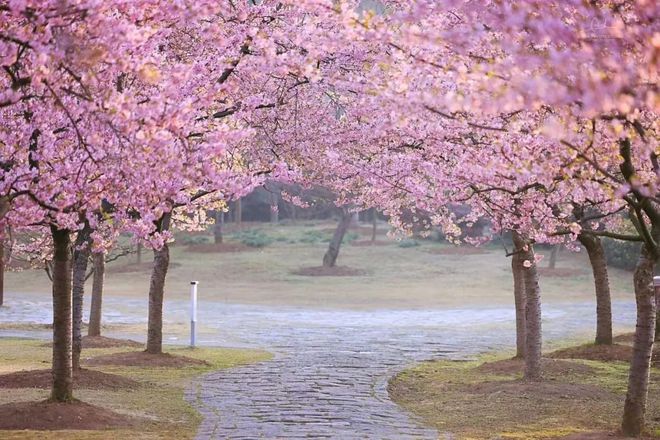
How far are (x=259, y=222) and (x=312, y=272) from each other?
23255mm

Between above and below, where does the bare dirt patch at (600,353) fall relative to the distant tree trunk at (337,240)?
below

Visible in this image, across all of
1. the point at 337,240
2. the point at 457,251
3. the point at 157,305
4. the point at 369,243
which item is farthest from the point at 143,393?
the point at 369,243

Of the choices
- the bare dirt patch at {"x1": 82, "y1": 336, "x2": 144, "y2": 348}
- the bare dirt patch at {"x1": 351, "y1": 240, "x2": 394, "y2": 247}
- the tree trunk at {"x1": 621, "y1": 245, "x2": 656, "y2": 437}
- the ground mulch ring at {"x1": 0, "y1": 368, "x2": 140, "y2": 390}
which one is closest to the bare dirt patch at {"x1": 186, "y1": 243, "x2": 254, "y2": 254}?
the bare dirt patch at {"x1": 351, "y1": 240, "x2": 394, "y2": 247}

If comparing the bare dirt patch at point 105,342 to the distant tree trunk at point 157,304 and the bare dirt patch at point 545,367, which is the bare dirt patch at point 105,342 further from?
the bare dirt patch at point 545,367

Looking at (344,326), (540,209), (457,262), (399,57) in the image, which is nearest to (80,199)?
(399,57)

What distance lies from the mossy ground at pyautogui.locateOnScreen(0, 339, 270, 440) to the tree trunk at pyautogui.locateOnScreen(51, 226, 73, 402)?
73 centimetres

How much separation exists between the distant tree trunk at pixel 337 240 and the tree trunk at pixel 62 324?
115ft

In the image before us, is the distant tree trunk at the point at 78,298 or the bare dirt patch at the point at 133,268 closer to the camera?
the distant tree trunk at the point at 78,298

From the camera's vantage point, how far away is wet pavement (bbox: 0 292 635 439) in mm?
10508

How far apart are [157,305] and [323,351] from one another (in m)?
3.69

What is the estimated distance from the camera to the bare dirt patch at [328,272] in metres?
46.0

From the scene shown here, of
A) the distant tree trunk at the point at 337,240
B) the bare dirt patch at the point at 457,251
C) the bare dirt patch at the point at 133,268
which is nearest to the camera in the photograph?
the distant tree trunk at the point at 337,240

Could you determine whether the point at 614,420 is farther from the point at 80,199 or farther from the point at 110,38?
the point at 110,38

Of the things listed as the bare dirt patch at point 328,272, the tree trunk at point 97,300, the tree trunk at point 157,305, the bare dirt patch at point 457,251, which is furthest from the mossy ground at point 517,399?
the bare dirt patch at point 457,251
